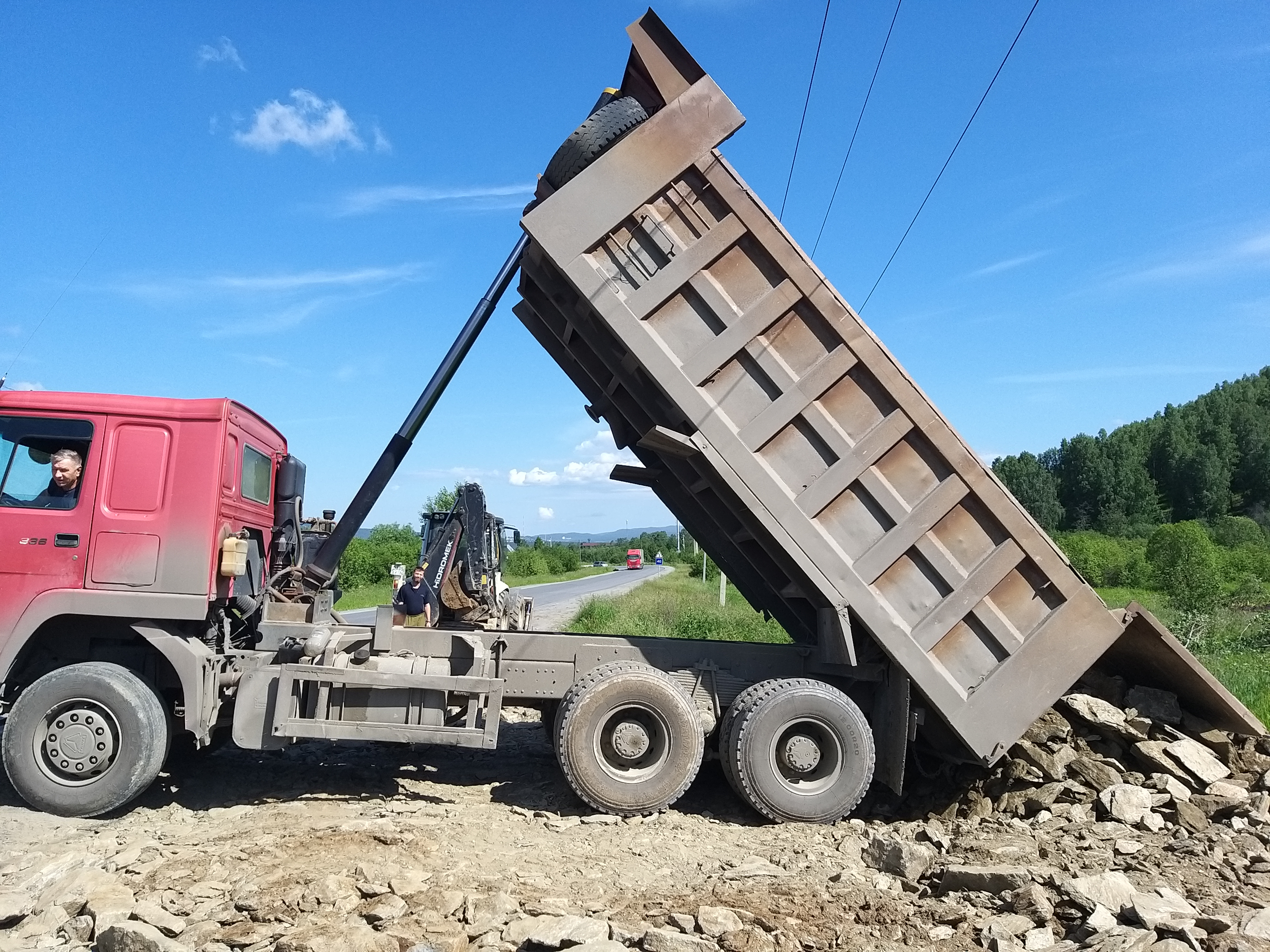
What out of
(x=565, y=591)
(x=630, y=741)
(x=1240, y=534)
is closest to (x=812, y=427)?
(x=630, y=741)

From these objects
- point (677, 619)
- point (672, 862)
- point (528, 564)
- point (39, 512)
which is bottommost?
point (672, 862)

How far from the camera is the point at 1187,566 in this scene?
70.5 feet

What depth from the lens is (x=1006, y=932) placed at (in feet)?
12.0

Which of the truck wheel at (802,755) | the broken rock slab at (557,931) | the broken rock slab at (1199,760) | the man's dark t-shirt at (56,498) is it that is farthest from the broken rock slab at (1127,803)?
the man's dark t-shirt at (56,498)

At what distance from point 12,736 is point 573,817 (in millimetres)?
3540

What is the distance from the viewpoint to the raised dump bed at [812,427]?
5352 mm

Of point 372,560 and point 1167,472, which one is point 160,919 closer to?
point 372,560

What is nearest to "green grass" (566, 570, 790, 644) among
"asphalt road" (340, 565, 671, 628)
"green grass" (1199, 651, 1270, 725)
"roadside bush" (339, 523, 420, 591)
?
"asphalt road" (340, 565, 671, 628)

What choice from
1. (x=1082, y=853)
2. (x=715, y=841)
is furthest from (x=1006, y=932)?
(x=715, y=841)

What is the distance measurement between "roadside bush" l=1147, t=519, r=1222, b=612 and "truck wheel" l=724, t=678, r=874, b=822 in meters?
14.2

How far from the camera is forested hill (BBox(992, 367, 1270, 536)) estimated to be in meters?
72.7

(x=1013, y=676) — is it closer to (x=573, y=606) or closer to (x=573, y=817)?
(x=573, y=817)

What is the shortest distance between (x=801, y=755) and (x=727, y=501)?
178 centimetres

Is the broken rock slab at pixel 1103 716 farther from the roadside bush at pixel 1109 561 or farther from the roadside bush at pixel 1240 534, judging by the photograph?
the roadside bush at pixel 1240 534
